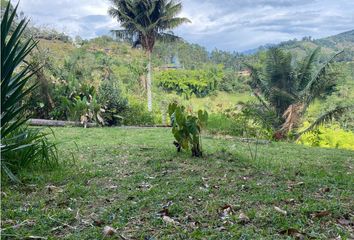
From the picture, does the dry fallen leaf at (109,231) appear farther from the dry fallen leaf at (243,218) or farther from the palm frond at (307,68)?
the palm frond at (307,68)

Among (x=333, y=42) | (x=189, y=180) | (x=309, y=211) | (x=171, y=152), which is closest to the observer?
(x=309, y=211)

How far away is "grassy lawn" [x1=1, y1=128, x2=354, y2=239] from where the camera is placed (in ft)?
6.93

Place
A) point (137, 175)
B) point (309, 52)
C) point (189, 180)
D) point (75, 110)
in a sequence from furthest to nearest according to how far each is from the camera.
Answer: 1. point (309, 52)
2. point (75, 110)
3. point (137, 175)
4. point (189, 180)

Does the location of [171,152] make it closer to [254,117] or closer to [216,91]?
[254,117]

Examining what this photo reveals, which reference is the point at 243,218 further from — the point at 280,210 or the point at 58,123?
the point at 58,123

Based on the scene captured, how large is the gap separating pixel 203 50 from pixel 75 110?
40430mm

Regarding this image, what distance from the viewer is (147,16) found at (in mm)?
20312

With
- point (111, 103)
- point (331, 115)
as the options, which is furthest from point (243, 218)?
point (111, 103)

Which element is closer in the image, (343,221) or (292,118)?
(343,221)

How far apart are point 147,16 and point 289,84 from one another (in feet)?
32.0

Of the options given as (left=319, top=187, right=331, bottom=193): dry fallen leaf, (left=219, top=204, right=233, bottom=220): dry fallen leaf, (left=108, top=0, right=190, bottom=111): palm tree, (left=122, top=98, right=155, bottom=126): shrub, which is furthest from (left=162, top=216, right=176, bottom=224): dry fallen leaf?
(left=108, top=0, right=190, bottom=111): palm tree

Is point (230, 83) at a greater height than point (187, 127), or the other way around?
point (230, 83)

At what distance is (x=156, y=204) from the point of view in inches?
102

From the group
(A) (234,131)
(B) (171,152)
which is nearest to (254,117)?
(A) (234,131)
